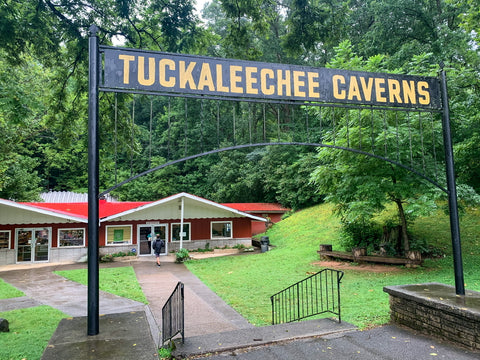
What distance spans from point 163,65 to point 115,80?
753 millimetres

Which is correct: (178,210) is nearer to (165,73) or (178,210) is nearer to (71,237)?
(71,237)

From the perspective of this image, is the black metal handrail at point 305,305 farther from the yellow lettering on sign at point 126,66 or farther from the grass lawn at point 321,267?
the yellow lettering on sign at point 126,66

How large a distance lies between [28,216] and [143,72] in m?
17.0

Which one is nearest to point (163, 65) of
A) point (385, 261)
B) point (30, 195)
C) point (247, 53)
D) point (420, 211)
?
point (247, 53)

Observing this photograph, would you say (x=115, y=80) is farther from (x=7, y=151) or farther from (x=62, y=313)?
(x=7, y=151)

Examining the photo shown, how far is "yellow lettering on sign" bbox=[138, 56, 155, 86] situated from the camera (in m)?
5.04

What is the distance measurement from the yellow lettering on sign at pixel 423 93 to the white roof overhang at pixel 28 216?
56.3 ft

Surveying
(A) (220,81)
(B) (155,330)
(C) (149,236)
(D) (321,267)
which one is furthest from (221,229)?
(A) (220,81)

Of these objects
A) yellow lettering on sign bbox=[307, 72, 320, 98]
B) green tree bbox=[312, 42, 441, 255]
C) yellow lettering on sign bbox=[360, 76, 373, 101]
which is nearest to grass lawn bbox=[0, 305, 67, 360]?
yellow lettering on sign bbox=[307, 72, 320, 98]

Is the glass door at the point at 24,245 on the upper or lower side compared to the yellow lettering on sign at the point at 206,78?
lower


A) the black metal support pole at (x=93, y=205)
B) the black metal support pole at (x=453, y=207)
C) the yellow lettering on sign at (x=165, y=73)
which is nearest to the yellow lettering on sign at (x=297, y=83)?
the yellow lettering on sign at (x=165, y=73)

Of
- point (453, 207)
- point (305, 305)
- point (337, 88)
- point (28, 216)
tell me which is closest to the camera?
point (337, 88)

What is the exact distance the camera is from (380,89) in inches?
246

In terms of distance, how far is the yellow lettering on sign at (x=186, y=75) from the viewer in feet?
17.2
